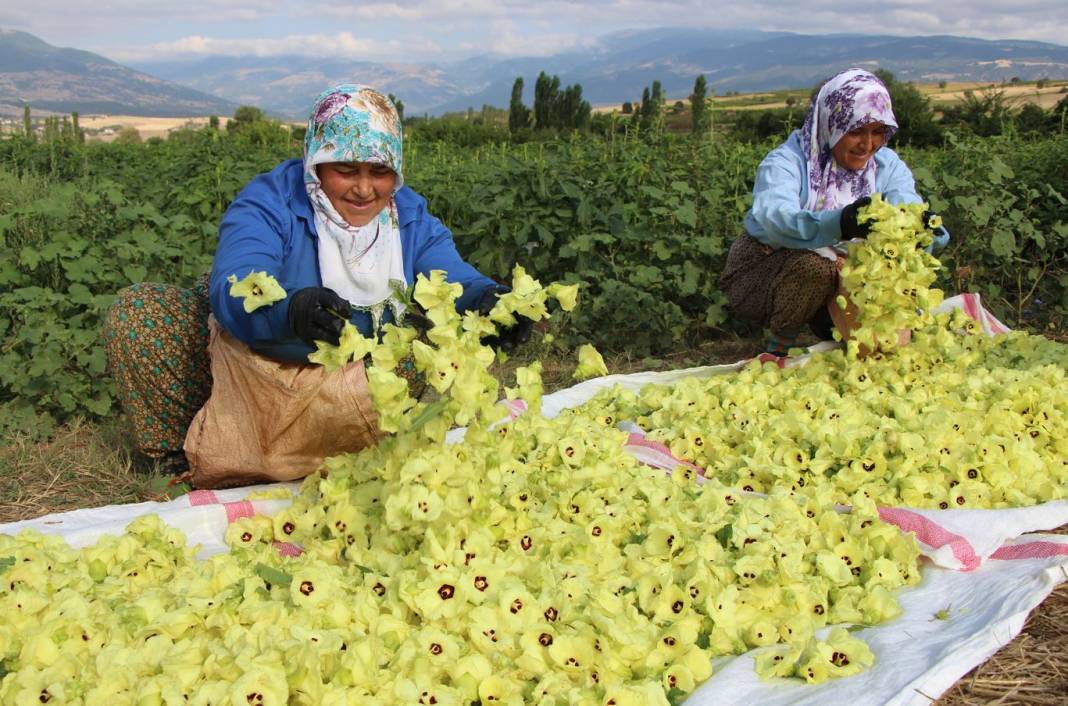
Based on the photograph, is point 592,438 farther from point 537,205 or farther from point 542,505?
point 537,205

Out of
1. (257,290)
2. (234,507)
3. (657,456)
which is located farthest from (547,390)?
(257,290)

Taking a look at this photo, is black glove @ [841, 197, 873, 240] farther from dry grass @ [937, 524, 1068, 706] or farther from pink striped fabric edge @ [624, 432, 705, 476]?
dry grass @ [937, 524, 1068, 706]

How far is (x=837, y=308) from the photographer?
418 cm

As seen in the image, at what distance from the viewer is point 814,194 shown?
13.7 feet

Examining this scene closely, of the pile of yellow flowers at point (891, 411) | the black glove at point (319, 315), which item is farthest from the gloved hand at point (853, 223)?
the black glove at point (319, 315)

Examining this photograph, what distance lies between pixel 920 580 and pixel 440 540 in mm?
1174

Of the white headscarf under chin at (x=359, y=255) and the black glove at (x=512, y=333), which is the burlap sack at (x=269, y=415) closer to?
the white headscarf under chin at (x=359, y=255)

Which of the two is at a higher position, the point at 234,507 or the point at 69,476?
the point at 234,507

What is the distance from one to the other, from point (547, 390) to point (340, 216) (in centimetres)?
178

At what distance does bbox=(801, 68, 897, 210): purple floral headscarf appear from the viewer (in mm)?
3955

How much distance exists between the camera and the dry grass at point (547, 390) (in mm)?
1870

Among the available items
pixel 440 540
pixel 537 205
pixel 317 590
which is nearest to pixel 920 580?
pixel 440 540

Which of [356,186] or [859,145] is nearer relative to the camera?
[356,186]

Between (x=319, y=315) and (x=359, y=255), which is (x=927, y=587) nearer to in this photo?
(x=319, y=315)
